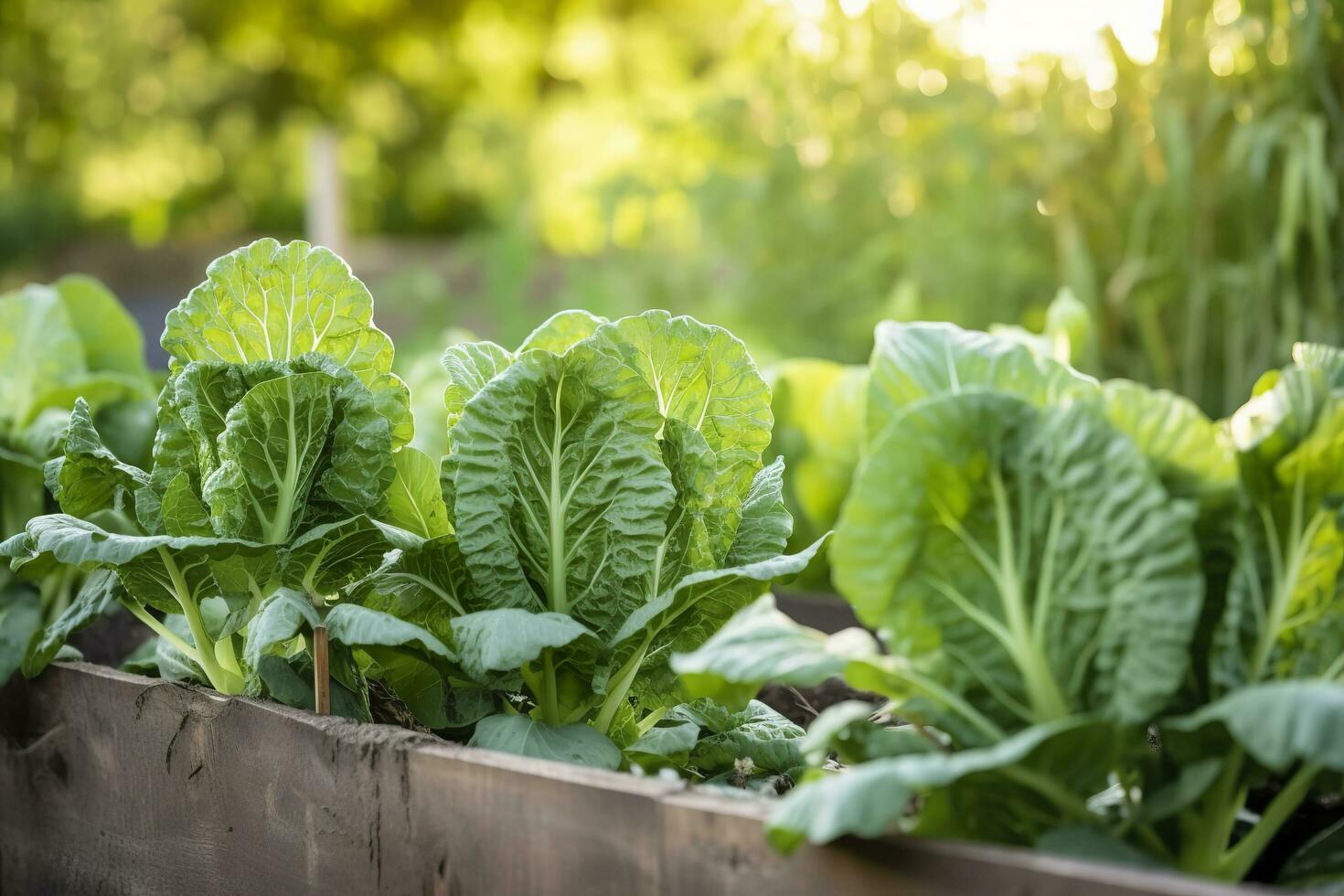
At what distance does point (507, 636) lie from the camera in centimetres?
85

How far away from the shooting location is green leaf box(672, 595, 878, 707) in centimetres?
70

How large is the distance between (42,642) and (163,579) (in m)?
0.19

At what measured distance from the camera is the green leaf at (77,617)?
1075mm

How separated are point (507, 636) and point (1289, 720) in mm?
494

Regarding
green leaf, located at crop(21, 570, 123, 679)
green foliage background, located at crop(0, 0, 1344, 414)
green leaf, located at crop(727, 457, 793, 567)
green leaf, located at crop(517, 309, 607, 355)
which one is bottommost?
green leaf, located at crop(21, 570, 123, 679)

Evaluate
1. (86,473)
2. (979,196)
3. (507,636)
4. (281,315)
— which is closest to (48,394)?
(86,473)

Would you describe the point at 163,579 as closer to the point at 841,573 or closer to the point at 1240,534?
the point at 841,573

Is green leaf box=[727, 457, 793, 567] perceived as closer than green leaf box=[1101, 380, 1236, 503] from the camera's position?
No

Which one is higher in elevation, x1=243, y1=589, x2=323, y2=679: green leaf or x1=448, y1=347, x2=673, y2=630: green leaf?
x1=448, y1=347, x2=673, y2=630: green leaf

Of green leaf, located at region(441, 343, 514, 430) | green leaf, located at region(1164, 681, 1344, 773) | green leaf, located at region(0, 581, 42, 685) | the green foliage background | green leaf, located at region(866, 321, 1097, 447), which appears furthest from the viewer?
the green foliage background

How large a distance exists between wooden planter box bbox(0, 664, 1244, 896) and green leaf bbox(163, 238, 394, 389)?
0.30m

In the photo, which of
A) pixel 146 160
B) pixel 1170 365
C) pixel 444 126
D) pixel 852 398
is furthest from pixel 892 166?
pixel 146 160

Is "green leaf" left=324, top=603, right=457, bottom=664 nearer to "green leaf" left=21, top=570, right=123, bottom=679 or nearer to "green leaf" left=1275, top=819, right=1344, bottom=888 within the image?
"green leaf" left=21, top=570, right=123, bottom=679

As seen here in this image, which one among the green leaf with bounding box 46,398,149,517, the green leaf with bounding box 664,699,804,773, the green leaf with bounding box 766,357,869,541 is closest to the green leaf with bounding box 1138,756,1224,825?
→ the green leaf with bounding box 664,699,804,773
